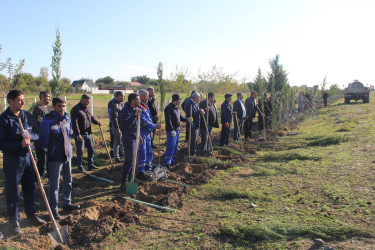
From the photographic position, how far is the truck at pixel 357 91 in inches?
1132

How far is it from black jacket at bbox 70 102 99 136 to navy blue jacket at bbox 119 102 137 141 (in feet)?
4.06

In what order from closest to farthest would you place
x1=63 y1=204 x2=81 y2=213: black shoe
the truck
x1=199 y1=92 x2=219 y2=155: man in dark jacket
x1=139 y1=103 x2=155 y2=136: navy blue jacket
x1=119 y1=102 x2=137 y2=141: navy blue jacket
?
x1=63 y1=204 x2=81 y2=213: black shoe, x1=119 y1=102 x2=137 y2=141: navy blue jacket, x1=139 y1=103 x2=155 y2=136: navy blue jacket, x1=199 y1=92 x2=219 y2=155: man in dark jacket, the truck

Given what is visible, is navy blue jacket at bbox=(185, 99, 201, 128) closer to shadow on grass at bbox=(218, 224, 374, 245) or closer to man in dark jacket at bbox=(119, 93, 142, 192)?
man in dark jacket at bbox=(119, 93, 142, 192)

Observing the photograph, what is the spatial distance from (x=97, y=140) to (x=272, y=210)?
7.50 m

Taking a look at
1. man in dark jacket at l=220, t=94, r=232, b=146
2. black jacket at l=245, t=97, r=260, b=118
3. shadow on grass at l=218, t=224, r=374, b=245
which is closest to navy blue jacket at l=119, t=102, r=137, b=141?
shadow on grass at l=218, t=224, r=374, b=245

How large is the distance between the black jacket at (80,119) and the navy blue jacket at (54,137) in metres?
2.04

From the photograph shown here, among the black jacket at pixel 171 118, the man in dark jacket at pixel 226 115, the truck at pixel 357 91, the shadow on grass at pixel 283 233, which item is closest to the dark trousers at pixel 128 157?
the black jacket at pixel 171 118

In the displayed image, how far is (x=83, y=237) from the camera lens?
373 centimetres

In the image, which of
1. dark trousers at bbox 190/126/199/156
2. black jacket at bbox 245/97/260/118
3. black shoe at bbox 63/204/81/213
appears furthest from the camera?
black jacket at bbox 245/97/260/118

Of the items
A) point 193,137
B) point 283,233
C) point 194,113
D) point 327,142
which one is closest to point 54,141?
point 283,233

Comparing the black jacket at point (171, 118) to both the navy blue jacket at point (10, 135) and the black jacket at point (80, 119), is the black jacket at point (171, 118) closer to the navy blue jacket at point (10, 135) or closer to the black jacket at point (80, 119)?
the black jacket at point (80, 119)

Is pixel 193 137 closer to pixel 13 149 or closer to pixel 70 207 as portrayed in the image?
pixel 70 207

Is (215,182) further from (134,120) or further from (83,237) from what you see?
(83,237)

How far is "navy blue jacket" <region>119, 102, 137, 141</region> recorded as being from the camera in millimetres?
5598
